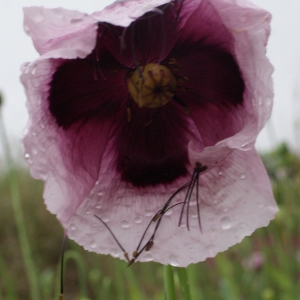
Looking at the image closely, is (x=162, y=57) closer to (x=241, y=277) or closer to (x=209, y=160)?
(x=209, y=160)

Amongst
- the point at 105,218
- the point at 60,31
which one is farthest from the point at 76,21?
the point at 105,218

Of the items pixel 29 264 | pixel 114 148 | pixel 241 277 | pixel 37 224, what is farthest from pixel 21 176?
pixel 114 148

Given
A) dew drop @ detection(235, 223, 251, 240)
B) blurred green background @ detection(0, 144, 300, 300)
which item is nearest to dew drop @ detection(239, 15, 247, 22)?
dew drop @ detection(235, 223, 251, 240)

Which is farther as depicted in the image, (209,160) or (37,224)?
(37,224)

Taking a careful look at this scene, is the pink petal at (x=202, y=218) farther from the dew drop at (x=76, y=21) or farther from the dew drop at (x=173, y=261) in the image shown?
the dew drop at (x=76, y=21)

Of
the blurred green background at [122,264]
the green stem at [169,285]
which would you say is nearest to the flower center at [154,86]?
the green stem at [169,285]

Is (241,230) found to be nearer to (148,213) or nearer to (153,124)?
(148,213)

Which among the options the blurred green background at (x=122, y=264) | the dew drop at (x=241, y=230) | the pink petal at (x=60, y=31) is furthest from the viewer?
the blurred green background at (x=122, y=264)
